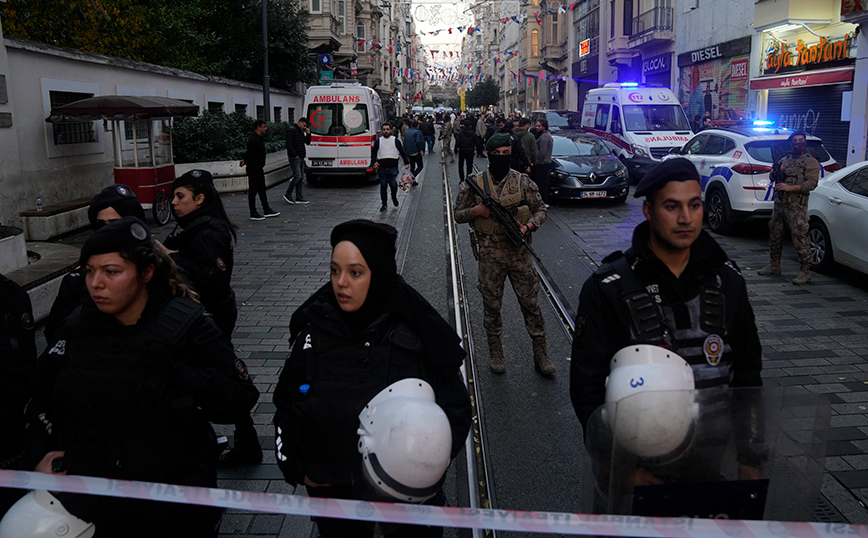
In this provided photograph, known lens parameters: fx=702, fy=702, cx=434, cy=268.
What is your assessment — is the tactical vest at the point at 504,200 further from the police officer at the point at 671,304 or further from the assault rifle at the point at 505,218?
the police officer at the point at 671,304

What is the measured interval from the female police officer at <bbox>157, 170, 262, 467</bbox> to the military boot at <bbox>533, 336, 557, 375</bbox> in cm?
243

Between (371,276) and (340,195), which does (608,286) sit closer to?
(371,276)

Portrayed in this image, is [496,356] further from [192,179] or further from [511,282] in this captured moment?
[192,179]

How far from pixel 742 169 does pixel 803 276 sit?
3281mm

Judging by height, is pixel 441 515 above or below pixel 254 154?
below

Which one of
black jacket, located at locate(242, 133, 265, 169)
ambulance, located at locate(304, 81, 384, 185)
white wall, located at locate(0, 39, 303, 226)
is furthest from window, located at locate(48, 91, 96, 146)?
ambulance, located at locate(304, 81, 384, 185)

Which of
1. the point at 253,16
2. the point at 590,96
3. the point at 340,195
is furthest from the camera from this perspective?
the point at 253,16

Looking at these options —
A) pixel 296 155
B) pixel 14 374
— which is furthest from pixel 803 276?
pixel 296 155

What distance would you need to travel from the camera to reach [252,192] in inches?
531

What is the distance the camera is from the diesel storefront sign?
900 inches

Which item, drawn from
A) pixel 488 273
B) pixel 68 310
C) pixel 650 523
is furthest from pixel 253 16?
pixel 650 523

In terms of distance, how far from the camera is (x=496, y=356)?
19.2 ft

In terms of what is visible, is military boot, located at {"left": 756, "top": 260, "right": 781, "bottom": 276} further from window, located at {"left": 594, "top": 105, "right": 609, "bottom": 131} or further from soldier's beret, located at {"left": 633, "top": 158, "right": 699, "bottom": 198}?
window, located at {"left": 594, "top": 105, "right": 609, "bottom": 131}

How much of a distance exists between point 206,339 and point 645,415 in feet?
5.02
